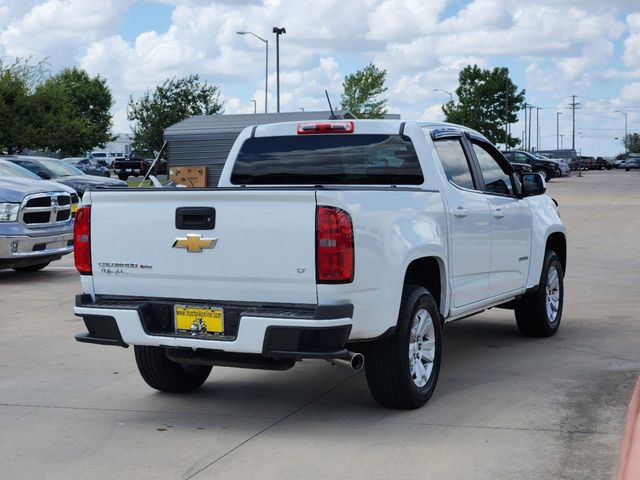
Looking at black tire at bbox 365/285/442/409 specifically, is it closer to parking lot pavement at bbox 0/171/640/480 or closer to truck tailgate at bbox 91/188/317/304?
parking lot pavement at bbox 0/171/640/480

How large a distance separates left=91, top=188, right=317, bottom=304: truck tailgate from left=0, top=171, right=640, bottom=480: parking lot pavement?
2.81ft

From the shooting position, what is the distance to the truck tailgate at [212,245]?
6.15 metres

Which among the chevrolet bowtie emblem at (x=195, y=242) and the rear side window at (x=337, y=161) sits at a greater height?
the rear side window at (x=337, y=161)

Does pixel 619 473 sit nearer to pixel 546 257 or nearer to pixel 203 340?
pixel 203 340

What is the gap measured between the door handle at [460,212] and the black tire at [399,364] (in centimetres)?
82

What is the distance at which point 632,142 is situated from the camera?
18912 cm

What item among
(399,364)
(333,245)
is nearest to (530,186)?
(399,364)

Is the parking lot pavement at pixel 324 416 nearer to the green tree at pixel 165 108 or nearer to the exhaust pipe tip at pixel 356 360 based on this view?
the exhaust pipe tip at pixel 356 360

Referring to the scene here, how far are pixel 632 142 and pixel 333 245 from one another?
192 metres

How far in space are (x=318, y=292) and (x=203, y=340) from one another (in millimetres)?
784

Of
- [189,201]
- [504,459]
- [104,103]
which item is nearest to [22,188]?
[189,201]

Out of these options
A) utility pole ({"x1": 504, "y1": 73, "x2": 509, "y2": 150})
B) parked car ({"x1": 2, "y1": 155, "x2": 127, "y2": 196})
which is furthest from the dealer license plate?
utility pole ({"x1": 504, "y1": 73, "x2": 509, "y2": 150})

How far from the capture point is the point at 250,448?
604 centimetres

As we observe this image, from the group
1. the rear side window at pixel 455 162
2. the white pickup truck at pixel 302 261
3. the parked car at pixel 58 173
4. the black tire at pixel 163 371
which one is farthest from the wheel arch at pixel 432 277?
the parked car at pixel 58 173
